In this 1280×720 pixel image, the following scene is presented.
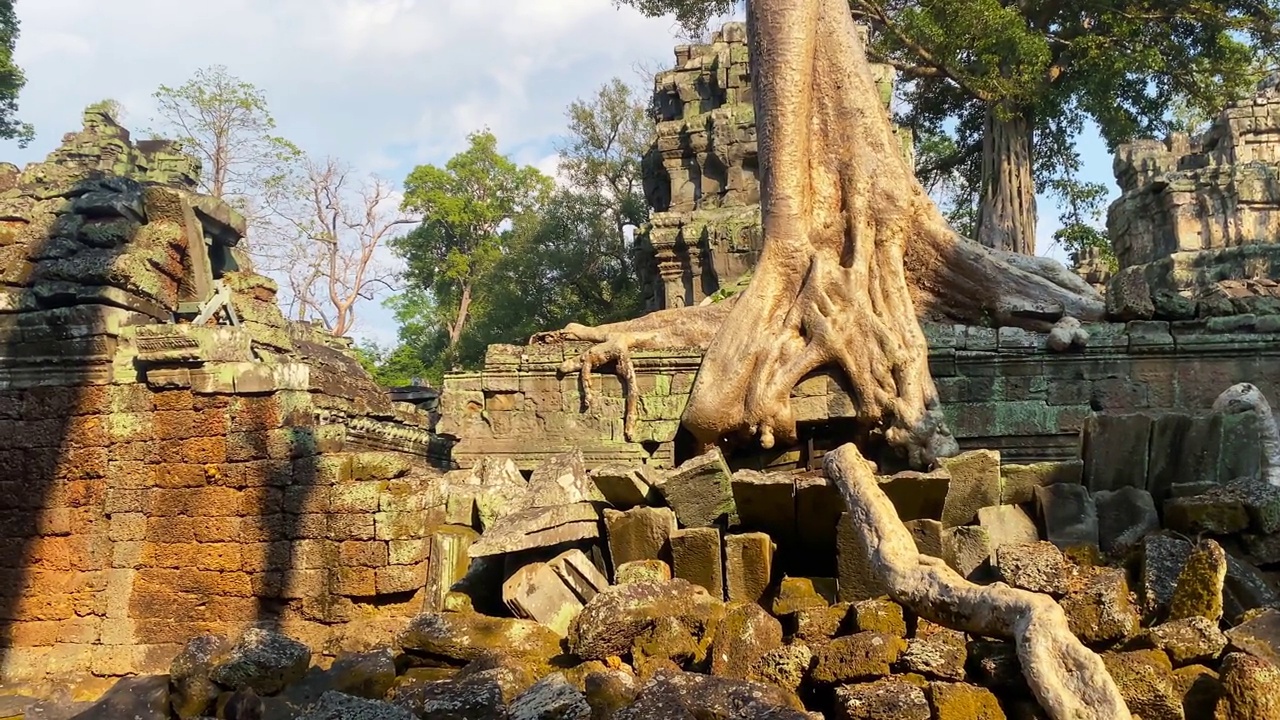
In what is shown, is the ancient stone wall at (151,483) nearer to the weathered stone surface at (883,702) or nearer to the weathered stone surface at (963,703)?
the weathered stone surface at (883,702)

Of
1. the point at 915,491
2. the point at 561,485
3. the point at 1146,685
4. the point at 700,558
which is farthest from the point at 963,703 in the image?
the point at 561,485

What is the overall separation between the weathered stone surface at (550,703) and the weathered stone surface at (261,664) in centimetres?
130

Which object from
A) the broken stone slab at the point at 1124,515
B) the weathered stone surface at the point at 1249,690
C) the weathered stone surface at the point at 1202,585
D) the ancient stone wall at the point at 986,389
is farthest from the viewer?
the ancient stone wall at the point at 986,389

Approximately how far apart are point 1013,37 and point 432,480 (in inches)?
473

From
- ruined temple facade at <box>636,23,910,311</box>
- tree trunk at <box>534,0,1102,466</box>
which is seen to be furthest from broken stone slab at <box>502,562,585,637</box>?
ruined temple facade at <box>636,23,910,311</box>

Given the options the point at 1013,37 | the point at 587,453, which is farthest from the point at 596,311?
the point at 587,453

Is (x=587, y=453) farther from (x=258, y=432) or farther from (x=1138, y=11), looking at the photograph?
(x=1138, y=11)

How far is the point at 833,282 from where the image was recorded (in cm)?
630

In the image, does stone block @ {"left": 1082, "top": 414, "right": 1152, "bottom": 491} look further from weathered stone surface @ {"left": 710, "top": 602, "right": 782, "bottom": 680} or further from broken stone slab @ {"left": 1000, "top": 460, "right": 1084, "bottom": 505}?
weathered stone surface @ {"left": 710, "top": 602, "right": 782, "bottom": 680}

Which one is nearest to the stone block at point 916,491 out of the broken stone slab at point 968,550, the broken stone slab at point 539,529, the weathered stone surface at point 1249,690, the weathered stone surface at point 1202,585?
the broken stone slab at point 968,550

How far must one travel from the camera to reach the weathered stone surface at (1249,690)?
8.58ft

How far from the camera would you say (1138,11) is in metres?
15.3

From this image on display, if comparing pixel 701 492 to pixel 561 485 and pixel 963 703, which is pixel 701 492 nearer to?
pixel 561 485

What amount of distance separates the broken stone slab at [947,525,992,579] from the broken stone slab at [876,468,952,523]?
0.12m
